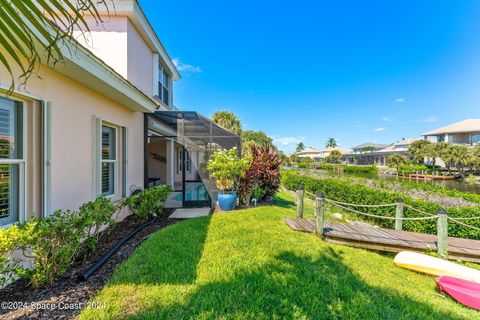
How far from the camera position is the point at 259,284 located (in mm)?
3033

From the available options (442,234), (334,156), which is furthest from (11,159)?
(334,156)

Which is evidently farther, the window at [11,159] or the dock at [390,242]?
the dock at [390,242]

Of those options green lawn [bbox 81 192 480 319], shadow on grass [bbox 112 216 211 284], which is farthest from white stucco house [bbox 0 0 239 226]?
green lawn [bbox 81 192 480 319]

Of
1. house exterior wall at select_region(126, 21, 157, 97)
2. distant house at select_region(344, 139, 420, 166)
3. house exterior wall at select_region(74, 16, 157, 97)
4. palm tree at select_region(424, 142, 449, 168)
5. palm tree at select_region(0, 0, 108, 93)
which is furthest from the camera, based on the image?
distant house at select_region(344, 139, 420, 166)

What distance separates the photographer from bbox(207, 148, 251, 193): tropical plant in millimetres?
7438

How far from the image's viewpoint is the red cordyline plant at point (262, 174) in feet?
27.1

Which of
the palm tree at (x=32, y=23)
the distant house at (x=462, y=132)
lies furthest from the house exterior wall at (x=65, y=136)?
the distant house at (x=462, y=132)

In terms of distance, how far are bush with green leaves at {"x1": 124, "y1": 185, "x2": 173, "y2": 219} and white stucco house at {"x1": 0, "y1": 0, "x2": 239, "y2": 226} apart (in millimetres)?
709

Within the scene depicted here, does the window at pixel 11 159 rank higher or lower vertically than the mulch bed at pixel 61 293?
higher

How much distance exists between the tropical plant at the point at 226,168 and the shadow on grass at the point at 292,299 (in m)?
4.20

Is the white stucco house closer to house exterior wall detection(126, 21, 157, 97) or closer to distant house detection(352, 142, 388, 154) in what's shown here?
house exterior wall detection(126, 21, 157, 97)

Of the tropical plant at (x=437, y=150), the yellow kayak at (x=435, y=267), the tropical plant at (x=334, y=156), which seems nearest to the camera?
the yellow kayak at (x=435, y=267)

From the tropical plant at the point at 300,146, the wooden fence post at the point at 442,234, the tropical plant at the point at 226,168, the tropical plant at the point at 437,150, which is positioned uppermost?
the tropical plant at the point at 300,146

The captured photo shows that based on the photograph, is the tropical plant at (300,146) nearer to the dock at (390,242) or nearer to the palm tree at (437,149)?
the palm tree at (437,149)
